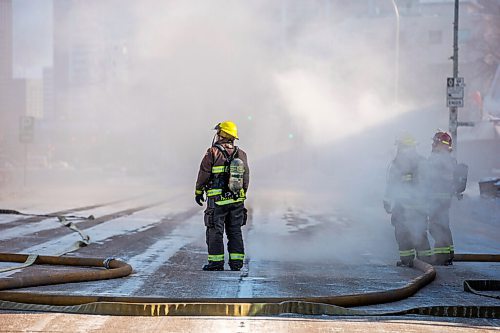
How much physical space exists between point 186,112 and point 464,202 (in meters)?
32.5

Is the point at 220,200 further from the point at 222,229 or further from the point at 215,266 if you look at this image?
the point at 215,266

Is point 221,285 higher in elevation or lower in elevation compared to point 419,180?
lower

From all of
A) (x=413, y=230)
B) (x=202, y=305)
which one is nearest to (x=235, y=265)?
(x=413, y=230)

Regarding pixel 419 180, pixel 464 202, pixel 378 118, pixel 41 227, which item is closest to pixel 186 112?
pixel 378 118

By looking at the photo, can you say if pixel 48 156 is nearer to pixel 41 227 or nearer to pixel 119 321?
pixel 41 227

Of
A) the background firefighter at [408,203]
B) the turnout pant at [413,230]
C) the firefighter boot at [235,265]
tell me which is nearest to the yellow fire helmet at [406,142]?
the background firefighter at [408,203]

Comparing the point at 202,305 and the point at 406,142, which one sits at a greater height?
the point at 406,142

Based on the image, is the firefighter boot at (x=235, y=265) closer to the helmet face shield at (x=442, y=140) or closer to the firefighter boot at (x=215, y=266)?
the firefighter boot at (x=215, y=266)

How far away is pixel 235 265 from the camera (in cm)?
877

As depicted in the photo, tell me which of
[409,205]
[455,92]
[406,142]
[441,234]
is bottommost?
[441,234]

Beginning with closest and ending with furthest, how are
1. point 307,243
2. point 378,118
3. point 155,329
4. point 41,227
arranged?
point 155,329 < point 307,243 < point 41,227 < point 378,118

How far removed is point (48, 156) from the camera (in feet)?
335

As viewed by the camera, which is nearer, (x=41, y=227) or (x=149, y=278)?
(x=149, y=278)

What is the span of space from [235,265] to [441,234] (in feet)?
9.12
